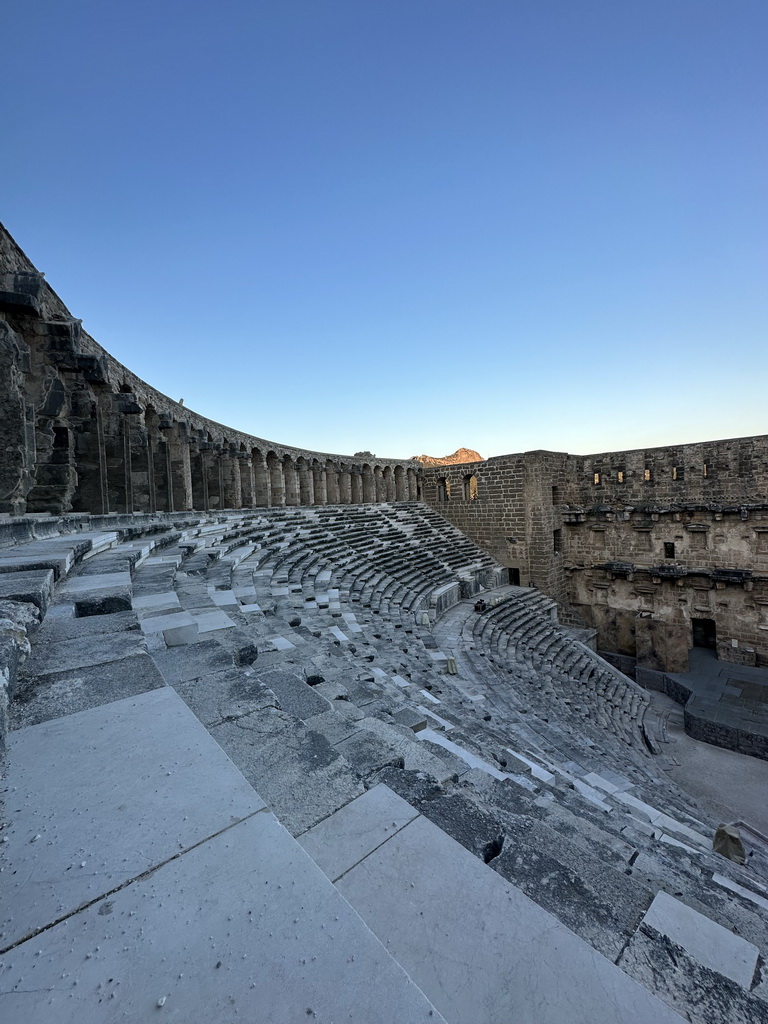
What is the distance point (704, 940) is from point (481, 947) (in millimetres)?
810

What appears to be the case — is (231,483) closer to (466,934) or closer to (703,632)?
(466,934)

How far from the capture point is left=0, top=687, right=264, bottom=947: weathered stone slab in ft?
3.18

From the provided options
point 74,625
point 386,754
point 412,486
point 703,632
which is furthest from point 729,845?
point 412,486

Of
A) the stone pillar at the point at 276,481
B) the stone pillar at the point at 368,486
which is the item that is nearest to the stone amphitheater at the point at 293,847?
the stone pillar at the point at 276,481

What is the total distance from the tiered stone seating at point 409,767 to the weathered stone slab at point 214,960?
0.86 feet

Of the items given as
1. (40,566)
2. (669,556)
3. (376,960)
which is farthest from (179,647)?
(669,556)

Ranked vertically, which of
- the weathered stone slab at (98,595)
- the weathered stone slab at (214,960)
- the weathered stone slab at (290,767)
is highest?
the weathered stone slab at (98,595)

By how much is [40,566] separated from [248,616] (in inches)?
82.9

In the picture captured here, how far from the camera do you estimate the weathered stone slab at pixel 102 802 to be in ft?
3.18

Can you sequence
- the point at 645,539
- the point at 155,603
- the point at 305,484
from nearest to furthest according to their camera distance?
Answer: the point at 155,603, the point at 645,539, the point at 305,484

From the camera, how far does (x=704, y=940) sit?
1.30 metres

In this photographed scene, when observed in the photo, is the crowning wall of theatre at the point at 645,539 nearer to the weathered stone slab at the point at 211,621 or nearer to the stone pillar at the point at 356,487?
the stone pillar at the point at 356,487

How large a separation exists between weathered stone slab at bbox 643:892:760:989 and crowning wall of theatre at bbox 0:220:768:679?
352 inches

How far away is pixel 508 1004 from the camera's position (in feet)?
3.05
